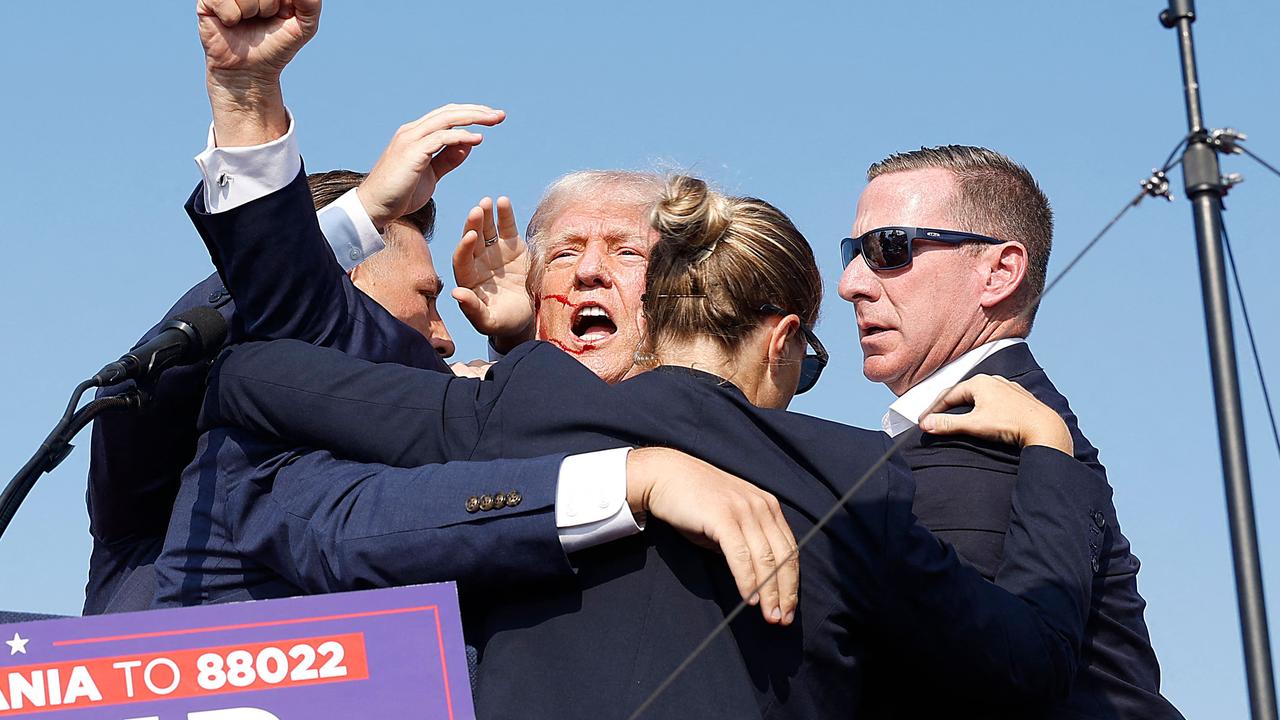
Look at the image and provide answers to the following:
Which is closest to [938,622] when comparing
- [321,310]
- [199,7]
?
[321,310]

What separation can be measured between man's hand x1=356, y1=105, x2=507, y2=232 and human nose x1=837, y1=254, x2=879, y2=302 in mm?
1232

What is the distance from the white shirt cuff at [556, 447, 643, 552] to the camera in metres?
2.91

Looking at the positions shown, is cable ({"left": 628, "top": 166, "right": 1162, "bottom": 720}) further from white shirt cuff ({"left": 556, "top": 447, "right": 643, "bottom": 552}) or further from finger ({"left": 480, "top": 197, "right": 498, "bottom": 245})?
finger ({"left": 480, "top": 197, "right": 498, "bottom": 245})

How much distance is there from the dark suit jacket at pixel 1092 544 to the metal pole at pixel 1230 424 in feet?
3.78

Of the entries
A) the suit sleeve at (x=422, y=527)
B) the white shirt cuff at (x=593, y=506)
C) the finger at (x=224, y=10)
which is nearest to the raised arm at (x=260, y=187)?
the finger at (x=224, y=10)

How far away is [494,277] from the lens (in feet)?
18.2

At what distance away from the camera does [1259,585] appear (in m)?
2.34

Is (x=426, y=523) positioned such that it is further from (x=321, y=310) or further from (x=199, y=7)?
(x=199, y=7)

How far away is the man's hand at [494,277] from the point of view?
5.46m

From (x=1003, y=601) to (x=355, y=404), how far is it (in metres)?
1.32

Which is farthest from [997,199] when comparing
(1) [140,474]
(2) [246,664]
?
Answer: (2) [246,664]

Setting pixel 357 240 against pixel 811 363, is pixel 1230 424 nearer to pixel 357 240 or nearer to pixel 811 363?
pixel 811 363

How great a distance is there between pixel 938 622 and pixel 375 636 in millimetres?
1030

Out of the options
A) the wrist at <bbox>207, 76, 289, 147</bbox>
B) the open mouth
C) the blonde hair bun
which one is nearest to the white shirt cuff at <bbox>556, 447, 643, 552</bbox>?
the blonde hair bun
